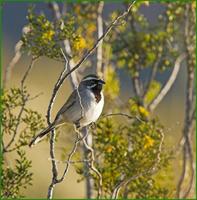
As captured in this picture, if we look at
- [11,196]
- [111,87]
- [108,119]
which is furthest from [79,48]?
[111,87]

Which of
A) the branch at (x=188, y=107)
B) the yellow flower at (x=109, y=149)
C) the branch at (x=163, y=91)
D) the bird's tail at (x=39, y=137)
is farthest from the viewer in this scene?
the branch at (x=163, y=91)

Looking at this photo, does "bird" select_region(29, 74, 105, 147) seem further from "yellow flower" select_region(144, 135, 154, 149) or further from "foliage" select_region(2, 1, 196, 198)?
"yellow flower" select_region(144, 135, 154, 149)

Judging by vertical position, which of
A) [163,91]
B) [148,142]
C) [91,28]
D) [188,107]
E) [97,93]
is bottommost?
[148,142]

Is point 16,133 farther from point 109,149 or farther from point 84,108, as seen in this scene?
point 109,149

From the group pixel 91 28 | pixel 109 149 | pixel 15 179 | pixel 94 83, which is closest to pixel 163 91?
pixel 91 28

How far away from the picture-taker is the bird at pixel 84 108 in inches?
223

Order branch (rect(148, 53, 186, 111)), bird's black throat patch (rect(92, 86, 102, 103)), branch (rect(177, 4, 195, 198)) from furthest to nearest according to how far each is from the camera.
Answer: branch (rect(148, 53, 186, 111)), branch (rect(177, 4, 195, 198)), bird's black throat patch (rect(92, 86, 102, 103))

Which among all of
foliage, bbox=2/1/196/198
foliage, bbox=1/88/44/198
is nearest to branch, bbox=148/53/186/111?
foliage, bbox=2/1/196/198

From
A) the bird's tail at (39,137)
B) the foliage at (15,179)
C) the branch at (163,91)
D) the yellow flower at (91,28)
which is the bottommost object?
the foliage at (15,179)

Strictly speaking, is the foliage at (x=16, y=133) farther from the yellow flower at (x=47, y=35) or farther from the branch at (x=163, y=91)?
the branch at (x=163, y=91)

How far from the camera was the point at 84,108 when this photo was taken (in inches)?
224

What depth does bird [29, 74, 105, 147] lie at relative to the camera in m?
5.66

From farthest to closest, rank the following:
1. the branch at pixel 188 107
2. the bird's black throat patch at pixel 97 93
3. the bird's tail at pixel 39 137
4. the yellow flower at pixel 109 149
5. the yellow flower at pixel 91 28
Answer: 1. the yellow flower at pixel 91 28
2. the branch at pixel 188 107
3. the yellow flower at pixel 109 149
4. the bird's black throat patch at pixel 97 93
5. the bird's tail at pixel 39 137

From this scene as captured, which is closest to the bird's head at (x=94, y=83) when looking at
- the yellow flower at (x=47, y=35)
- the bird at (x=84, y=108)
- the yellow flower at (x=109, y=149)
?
the bird at (x=84, y=108)
